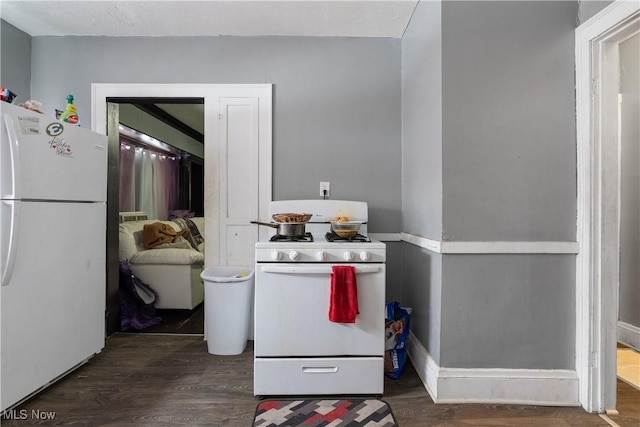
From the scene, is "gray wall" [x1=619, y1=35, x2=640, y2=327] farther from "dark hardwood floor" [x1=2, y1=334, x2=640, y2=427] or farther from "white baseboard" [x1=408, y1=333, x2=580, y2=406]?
"white baseboard" [x1=408, y1=333, x2=580, y2=406]

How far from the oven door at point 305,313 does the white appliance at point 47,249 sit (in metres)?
1.17

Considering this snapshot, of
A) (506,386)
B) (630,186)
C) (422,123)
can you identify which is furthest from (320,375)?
(630,186)

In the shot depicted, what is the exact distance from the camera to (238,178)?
2781 mm

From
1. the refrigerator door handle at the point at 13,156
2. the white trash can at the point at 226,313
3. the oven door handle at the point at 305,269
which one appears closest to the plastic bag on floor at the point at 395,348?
the oven door handle at the point at 305,269

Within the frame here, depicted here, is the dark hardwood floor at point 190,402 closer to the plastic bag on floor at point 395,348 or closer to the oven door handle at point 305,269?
the plastic bag on floor at point 395,348

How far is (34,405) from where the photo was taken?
189cm

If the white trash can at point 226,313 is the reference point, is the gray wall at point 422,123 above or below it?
above

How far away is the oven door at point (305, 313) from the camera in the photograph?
1943 mm

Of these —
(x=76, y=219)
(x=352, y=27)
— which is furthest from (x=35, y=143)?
(x=352, y=27)

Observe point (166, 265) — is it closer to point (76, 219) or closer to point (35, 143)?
point (76, 219)

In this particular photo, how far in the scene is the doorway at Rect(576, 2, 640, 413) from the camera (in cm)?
183

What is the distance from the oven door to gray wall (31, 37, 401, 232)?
948mm

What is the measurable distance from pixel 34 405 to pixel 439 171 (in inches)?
98.8

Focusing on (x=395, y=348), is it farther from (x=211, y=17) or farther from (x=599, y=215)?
(x=211, y=17)
